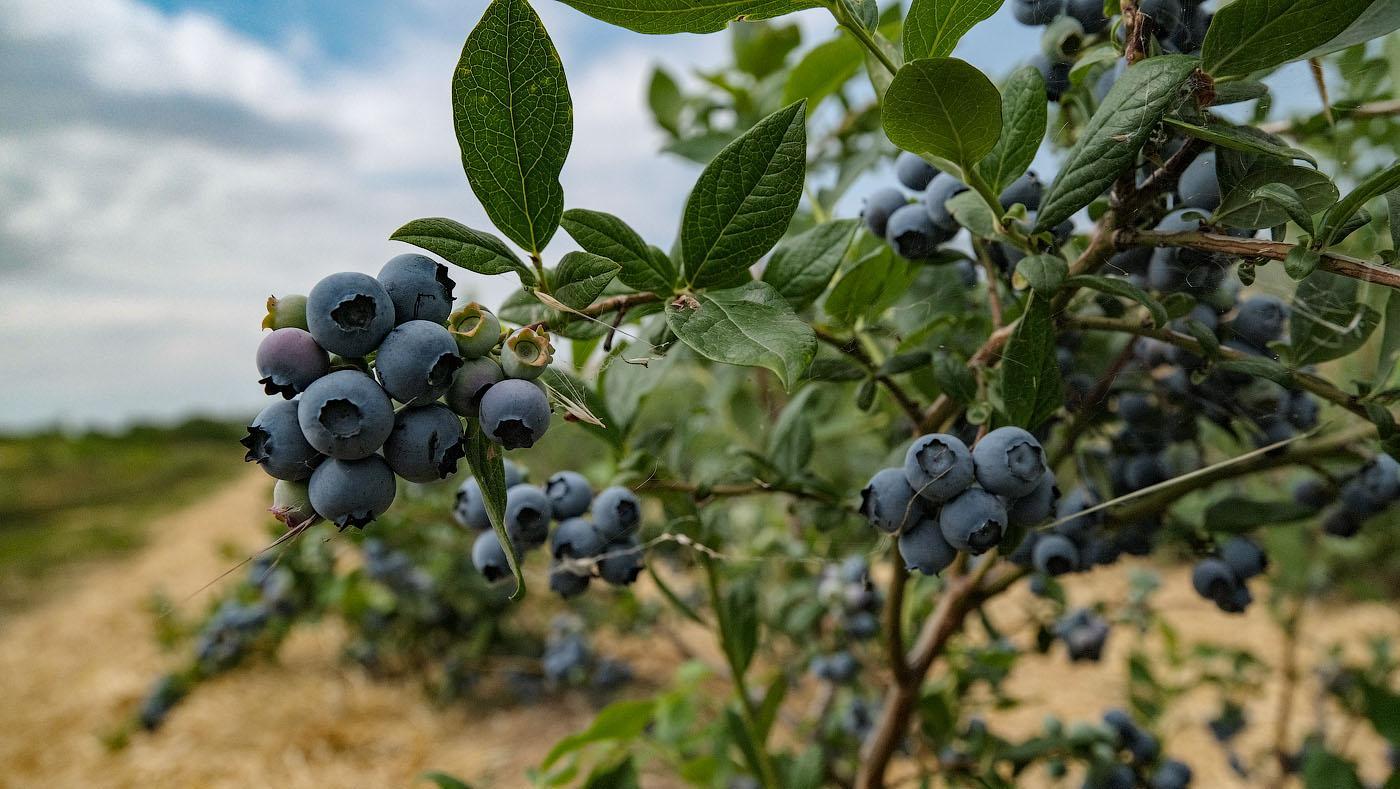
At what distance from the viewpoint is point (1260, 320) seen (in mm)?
752

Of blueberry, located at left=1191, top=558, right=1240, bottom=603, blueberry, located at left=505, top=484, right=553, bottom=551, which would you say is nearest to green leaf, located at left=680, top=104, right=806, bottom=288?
blueberry, located at left=505, top=484, right=553, bottom=551

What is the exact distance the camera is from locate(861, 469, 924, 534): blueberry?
584mm

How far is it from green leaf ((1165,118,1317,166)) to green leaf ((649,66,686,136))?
104 cm

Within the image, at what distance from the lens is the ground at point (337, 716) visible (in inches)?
97.3

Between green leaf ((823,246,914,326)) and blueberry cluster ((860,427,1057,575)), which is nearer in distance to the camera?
blueberry cluster ((860,427,1057,575))

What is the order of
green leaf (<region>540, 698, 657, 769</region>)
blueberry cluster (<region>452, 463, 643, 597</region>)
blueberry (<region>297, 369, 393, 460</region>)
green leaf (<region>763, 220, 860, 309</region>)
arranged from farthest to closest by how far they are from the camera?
1. green leaf (<region>540, 698, 657, 769</region>)
2. blueberry cluster (<region>452, 463, 643, 597</region>)
3. green leaf (<region>763, 220, 860, 309</region>)
4. blueberry (<region>297, 369, 393, 460</region>)

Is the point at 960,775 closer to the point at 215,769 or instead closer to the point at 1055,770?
the point at 1055,770

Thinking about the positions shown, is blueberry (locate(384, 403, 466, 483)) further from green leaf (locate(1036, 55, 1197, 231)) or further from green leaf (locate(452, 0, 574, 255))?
green leaf (locate(1036, 55, 1197, 231))

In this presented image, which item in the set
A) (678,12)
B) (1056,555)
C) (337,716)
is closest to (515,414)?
(678,12)

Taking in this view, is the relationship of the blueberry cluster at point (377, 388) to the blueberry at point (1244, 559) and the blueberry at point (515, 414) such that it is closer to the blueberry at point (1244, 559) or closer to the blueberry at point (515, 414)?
the blueberry at point (515, 414)

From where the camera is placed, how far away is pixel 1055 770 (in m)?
1.35

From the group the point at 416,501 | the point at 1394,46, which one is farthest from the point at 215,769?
the point at 1394,46

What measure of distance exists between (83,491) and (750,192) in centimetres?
1054

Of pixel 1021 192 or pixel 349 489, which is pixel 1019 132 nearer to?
pixel 1021 192
